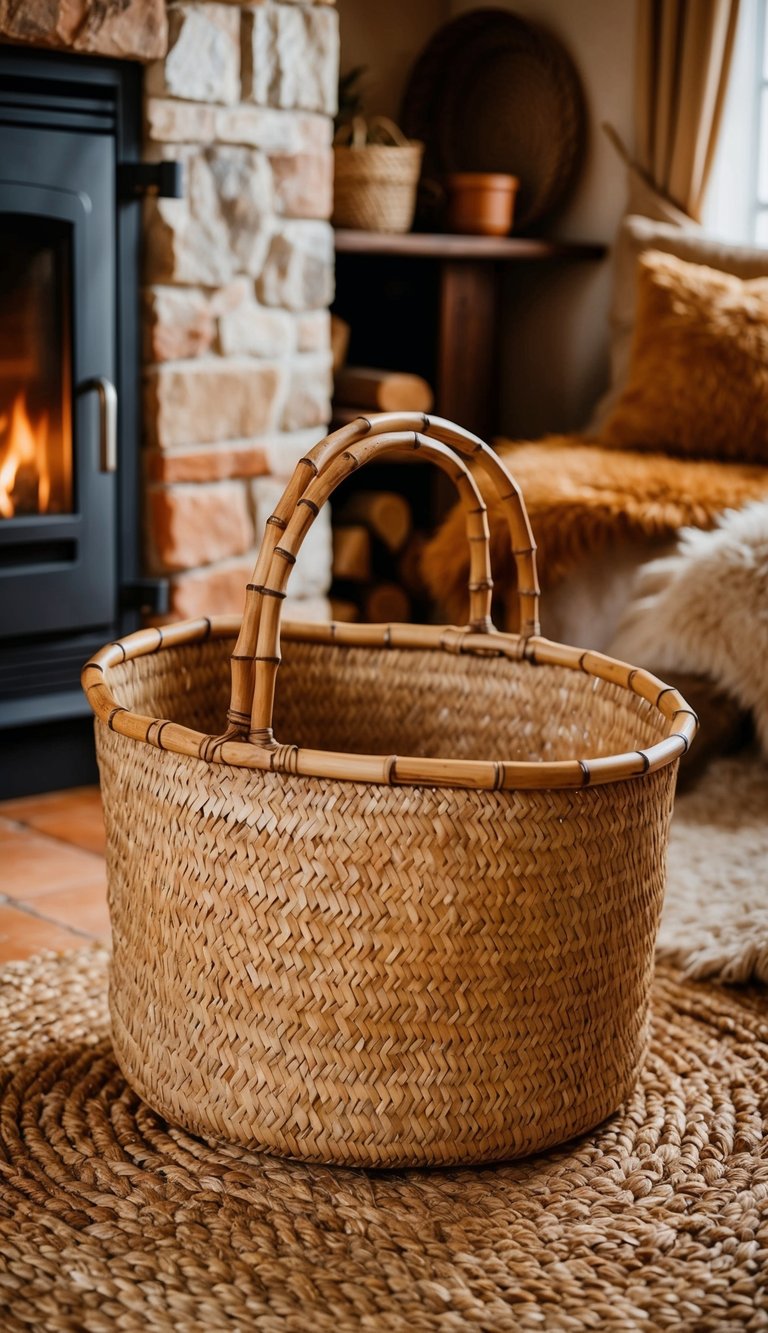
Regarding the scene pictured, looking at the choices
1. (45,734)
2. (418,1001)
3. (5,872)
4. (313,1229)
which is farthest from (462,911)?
(45,734)

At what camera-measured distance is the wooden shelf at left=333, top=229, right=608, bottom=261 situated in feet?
9.40

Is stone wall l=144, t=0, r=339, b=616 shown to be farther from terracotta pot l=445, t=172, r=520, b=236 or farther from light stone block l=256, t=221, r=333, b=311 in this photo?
terracotta pot l=445, t=172, r=520, b=236

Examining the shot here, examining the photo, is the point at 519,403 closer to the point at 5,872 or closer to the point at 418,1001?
the point at 5,872

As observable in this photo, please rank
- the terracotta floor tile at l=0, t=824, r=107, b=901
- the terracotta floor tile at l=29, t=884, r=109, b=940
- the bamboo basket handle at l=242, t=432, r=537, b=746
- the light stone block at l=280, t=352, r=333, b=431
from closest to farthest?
1. the bamboo basket handle at l=242, t=432, r=537, b=746
2. the terracotta floor tile at l=29, t=884, r=109, b=940
3. the terracotta floor tile at l=0, t=824, r=107, b=901
4. the light stone block at l=280, t=352, r=333, b=431

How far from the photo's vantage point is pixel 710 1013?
1533 mm

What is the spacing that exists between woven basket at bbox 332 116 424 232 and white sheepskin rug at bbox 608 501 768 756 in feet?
3.62

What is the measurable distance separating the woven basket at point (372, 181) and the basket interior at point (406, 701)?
1.55 m

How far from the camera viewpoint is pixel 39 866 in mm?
1936

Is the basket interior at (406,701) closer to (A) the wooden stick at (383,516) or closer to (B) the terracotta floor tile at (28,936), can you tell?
(B) the terracotta floor tile at (28,936)

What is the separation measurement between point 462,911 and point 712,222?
8.08 feet

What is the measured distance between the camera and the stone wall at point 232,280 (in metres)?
2.18

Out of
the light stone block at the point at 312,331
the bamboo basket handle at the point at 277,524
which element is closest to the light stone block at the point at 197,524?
the light stone block at the point at 312,331

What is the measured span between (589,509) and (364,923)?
1.36 meters

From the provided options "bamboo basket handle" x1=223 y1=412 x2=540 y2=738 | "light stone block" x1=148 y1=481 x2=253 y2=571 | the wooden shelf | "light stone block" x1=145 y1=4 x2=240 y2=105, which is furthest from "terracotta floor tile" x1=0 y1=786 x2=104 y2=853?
the wooden shelf
